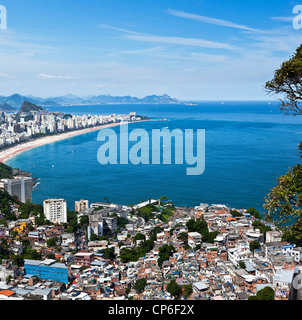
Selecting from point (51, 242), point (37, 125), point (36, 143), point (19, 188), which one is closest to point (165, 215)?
point (51, 242)

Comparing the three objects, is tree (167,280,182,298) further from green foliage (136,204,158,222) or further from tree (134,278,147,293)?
green foliage (136,204,158,222)

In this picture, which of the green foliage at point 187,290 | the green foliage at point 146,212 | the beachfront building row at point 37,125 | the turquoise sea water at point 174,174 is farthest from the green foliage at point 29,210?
the beachfront building row at point 37,125

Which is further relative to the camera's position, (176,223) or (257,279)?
(176,223)

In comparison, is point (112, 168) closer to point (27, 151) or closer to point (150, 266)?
point (27, 151)

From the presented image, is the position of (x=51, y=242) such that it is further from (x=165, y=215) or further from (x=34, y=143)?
(x=34, y=143)

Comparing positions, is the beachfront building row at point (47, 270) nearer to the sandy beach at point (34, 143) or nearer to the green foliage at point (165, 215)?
the green foliage at point (165, 215)
